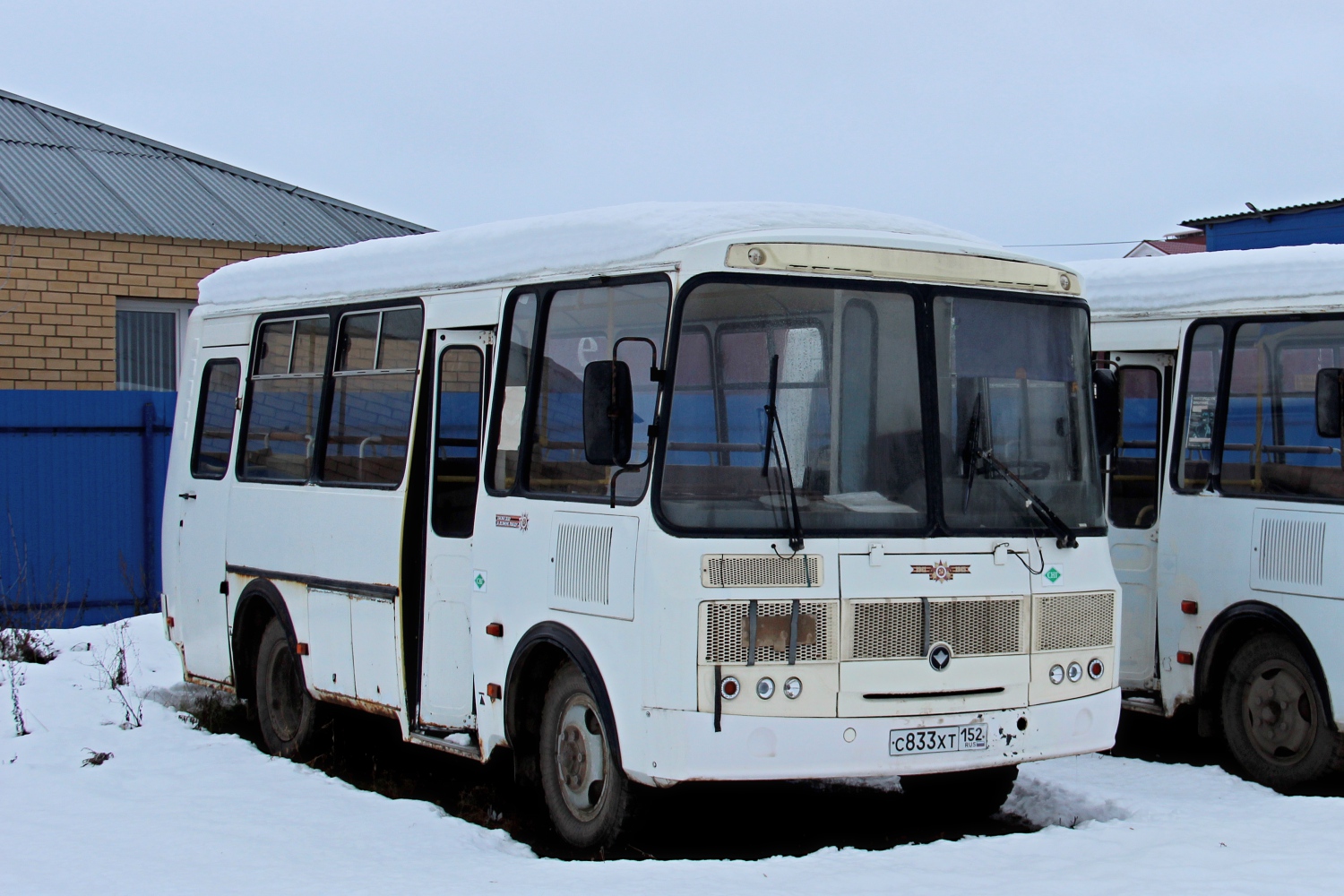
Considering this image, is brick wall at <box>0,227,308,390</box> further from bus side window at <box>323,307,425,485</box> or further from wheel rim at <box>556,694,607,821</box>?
wheel rim at <box>556,694,607,821</box>

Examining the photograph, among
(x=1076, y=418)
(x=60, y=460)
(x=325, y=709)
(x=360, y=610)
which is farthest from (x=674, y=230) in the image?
(x=60, y=460)

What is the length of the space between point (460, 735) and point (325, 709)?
1.83 m

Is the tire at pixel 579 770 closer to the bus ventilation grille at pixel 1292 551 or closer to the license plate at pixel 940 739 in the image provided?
the license plate at pixel 940 739

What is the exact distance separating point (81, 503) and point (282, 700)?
20.2 ft

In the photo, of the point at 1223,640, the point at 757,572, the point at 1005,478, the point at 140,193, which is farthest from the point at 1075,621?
the point at 140,193

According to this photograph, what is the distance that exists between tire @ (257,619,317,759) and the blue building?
1945cm

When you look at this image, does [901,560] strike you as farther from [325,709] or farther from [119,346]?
[119,346]

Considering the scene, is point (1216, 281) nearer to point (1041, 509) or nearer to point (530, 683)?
point (1041, 509)

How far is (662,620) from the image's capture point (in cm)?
662

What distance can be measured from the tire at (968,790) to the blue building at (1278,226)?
64.2ft

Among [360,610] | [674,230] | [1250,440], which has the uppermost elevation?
[674,230]

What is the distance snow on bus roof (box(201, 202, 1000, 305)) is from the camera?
7.04 meters

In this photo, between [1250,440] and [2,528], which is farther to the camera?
[2,528]

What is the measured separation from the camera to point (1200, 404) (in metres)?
9.29
